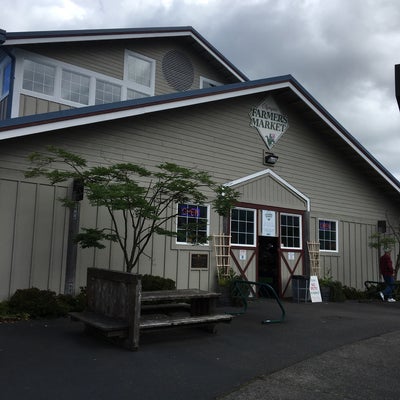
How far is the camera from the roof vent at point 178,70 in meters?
15.7

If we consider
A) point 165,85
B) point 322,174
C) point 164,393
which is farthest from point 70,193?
point 322,174

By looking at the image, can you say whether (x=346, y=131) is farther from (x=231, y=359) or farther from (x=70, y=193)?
(x=231, y=359)

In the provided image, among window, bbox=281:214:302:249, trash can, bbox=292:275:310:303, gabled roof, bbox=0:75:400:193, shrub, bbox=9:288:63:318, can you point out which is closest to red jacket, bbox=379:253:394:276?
window, bbox=281:214:302:249

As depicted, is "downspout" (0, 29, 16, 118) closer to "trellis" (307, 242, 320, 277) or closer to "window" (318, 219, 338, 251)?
"trellis" (307, 242, 320, 277)

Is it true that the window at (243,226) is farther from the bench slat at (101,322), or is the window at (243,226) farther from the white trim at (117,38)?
the white trim at (117,38)

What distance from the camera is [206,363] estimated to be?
5.99 meters

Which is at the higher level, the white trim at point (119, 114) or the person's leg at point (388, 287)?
the white trim at point (119, 114)

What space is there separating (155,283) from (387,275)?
8079 millimetres

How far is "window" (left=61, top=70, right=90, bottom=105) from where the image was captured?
42.2 feet

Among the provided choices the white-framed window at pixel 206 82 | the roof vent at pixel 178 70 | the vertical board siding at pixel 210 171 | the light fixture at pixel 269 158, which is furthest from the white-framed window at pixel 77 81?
the light fixture at pixel 269 158

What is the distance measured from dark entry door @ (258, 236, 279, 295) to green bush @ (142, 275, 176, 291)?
14.5 feet

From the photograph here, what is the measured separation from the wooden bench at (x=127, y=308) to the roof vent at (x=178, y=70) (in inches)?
379

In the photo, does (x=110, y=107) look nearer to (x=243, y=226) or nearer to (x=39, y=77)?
(x=39, y=77)

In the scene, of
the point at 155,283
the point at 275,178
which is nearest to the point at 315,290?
the point at 275,178
